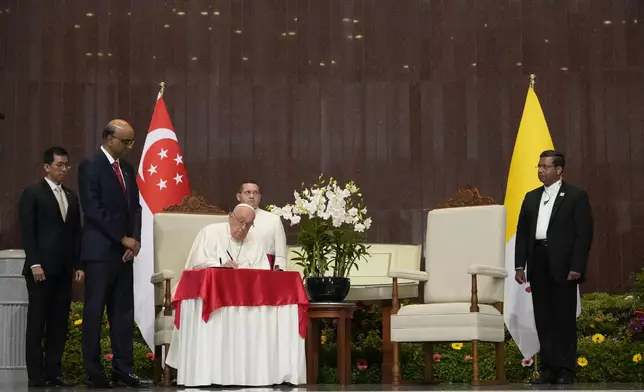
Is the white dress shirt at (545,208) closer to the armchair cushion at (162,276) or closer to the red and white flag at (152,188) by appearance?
the armchair cushion at (162,276)

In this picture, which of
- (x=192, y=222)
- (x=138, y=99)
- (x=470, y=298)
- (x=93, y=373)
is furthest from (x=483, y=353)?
(x=138, y=99)

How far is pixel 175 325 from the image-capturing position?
6.27 metres

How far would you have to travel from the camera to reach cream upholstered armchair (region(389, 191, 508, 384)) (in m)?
6.60

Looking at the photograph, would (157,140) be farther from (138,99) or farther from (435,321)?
(435,321)

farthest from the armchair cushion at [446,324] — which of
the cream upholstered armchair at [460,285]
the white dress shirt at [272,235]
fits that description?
the white dress shirt at [272,235]

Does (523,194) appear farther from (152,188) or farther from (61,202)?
(61,202)

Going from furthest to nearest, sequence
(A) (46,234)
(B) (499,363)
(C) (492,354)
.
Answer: (C) (492,354) < (B) (499,363) < (A) (46,234)

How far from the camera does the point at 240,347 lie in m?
6.00

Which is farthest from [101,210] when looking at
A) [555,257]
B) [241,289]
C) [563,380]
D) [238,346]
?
[563,380]

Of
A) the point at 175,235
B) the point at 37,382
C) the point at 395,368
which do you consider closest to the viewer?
the point at 37,382

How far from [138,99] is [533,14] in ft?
12.6

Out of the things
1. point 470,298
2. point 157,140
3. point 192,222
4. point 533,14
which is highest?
point 533,14

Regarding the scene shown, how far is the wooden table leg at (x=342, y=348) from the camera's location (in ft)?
21.7

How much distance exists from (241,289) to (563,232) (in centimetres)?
224
